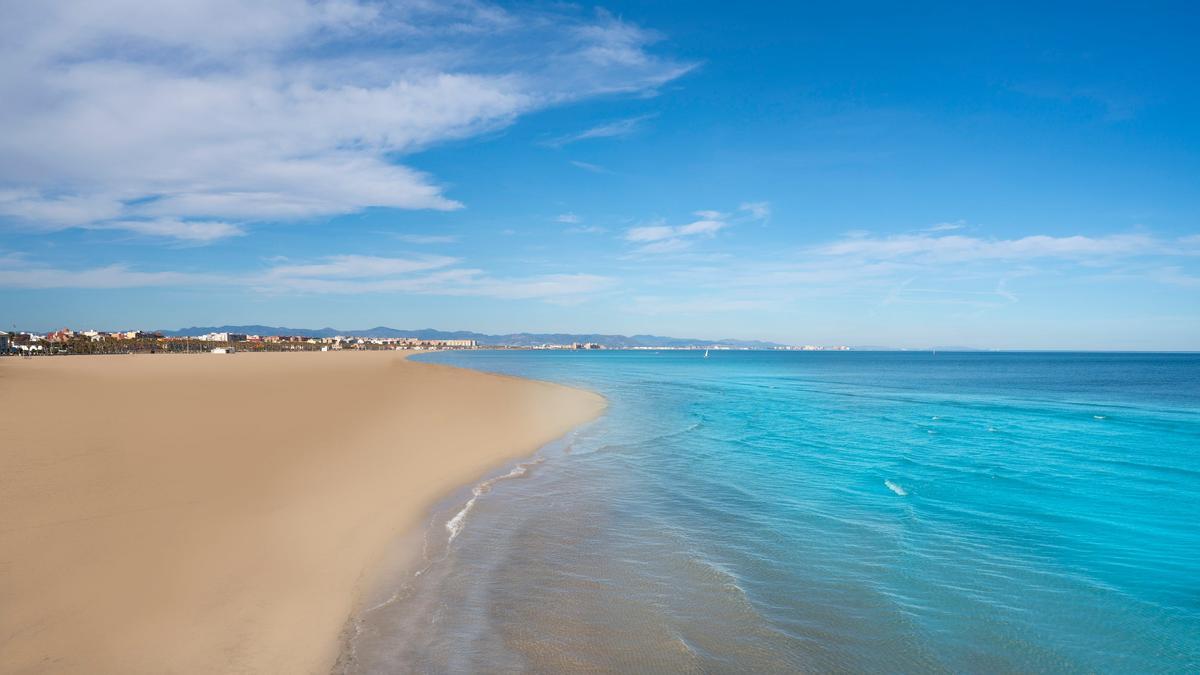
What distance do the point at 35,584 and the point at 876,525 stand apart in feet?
37.1

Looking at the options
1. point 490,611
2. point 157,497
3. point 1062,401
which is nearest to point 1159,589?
point 490,611

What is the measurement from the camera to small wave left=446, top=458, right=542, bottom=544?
9602mm

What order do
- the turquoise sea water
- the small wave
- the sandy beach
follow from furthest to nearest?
1. the small wave
2. the turquoise sea water
3. the sandy beach

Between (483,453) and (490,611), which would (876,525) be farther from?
(483,453)

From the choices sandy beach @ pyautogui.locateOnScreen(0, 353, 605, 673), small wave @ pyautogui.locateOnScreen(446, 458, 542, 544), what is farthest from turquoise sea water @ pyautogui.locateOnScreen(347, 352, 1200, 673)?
sandy beach @ pyautogui.locateOnScreen(0, 353, 605, 673)

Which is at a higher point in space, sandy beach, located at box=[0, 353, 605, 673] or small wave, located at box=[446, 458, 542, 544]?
sandy beach, located at box=[0, 353, 605, 673]

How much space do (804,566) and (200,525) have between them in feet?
26.7

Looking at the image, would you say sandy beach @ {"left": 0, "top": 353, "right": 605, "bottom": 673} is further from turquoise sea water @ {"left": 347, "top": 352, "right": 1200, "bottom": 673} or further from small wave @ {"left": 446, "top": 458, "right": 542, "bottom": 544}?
turquoise sea water @ {"left": 347, "top": 352, "right": 1200, "bottom": 673}

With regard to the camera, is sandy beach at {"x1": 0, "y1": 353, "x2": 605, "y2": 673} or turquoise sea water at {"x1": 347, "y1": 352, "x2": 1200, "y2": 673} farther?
turquoise sea water at {"x1": 347, "y1": 352, "x2": 1200, "y2": 673}

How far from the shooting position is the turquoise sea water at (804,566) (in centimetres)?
603

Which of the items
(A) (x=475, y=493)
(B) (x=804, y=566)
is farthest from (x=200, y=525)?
(B) (x=804, y=566)

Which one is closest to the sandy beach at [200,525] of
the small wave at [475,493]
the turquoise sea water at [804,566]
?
the small wave at [475,493]

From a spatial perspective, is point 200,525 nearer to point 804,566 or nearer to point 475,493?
point 475,493

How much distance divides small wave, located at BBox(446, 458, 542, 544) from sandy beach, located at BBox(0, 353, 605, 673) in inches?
19.9
